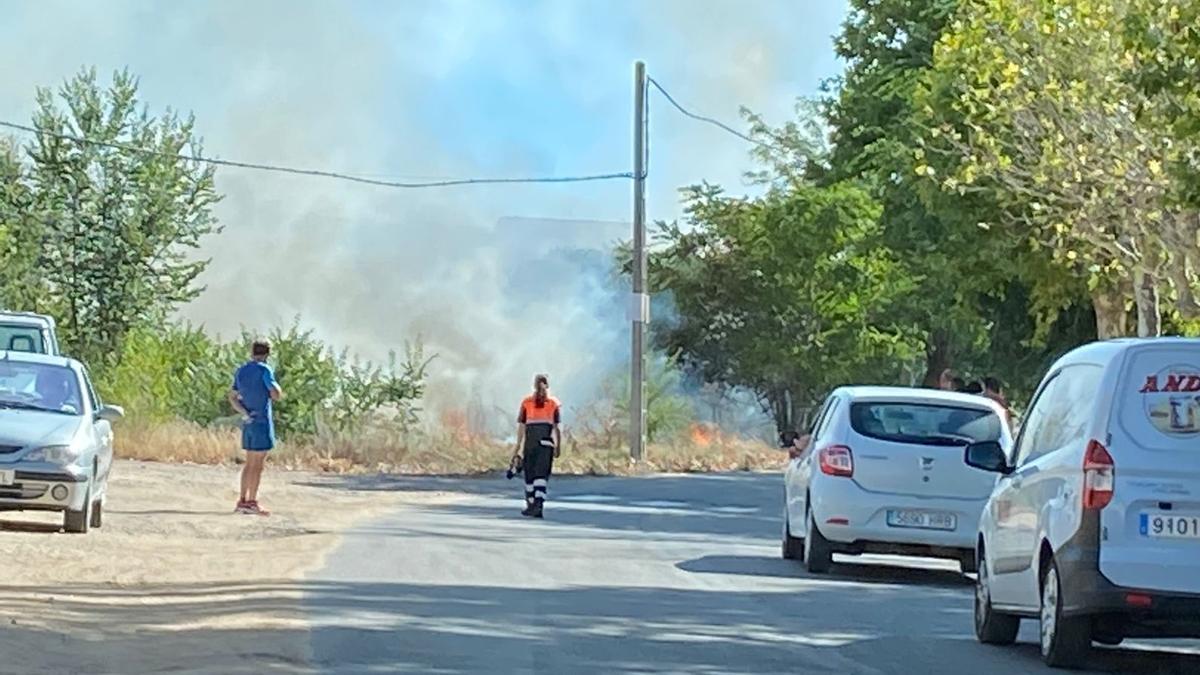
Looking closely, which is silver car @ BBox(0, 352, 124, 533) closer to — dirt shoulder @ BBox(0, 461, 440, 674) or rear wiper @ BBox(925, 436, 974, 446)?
dirt shoulder @ BBox(0, 461, 440, 674)

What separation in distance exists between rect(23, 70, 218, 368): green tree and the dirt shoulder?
2590 centimetres

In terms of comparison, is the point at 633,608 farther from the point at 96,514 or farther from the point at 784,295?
the point at 784,295

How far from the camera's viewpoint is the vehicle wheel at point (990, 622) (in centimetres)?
1436

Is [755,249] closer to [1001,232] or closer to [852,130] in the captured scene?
[852,130]

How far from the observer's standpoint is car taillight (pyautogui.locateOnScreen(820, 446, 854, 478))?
65.3 ft

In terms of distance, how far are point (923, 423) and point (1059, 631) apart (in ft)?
24.4

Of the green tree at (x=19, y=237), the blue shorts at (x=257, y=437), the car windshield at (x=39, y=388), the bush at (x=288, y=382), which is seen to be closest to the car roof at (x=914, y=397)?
the car windshield at (x=39, y=388)

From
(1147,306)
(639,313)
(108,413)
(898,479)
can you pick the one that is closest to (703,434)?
(639,313)

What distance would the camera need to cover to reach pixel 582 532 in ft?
82.4

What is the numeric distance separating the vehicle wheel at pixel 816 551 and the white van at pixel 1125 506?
6.79m

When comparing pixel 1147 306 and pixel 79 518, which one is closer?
pixel 79 518

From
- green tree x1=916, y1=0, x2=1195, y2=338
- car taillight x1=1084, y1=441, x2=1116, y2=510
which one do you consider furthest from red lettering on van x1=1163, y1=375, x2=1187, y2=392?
green tree x1=916, y1=0, x2=1195, y2=338

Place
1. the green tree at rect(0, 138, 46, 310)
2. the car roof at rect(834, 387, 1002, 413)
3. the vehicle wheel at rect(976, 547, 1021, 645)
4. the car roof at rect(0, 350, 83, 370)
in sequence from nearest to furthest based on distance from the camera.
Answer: the vehicle wheel at rect(976, 547, 1021, 645), the car roof at rect(834, 387, 1002, 413), the car roof at rect(0, 350, 83, 370), the green tree at rect(0, 138, 46, 310)

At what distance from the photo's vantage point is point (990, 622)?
14438 millimetres
